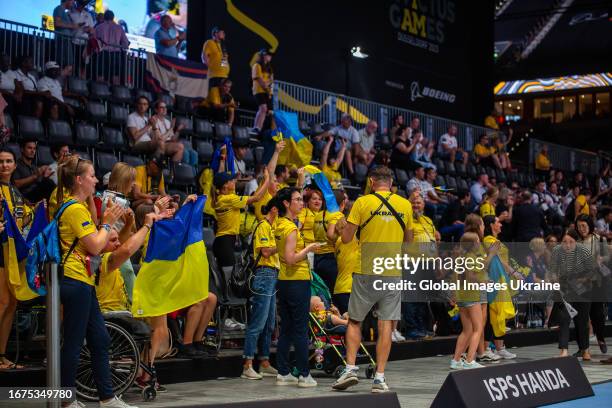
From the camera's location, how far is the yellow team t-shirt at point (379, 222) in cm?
829

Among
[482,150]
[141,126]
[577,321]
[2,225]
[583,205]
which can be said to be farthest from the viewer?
[482,150]

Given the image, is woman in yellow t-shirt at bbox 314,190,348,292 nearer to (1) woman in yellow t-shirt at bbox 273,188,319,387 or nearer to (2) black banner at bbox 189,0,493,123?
(1) woman in yellow t-shirt at bbox 273,188,319,387

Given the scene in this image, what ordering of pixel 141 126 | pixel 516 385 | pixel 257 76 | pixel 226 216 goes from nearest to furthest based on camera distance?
pixel 516 385 < pixel 226 216 < pixel 141 126 < pixel 257 76

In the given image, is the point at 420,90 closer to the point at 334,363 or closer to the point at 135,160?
the point at 135,160

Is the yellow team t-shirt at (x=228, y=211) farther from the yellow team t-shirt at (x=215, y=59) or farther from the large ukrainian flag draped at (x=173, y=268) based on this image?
the yellow team t-shirt at (x=215, y=59)

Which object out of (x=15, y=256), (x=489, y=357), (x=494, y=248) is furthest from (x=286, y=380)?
(x=489, y=357)

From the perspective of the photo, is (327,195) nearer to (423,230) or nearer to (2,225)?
(423,230)

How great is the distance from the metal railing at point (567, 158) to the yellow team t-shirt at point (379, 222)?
1857 cm

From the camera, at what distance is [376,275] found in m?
8.26

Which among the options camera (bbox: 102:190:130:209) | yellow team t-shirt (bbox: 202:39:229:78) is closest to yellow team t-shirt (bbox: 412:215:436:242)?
yellow team t-shirt (bbox: 202:39:229:78)

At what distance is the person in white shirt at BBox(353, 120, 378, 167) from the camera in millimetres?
17438

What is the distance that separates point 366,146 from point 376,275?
984cm

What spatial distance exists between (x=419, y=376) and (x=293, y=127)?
529 centimetres

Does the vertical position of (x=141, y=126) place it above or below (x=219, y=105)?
below
